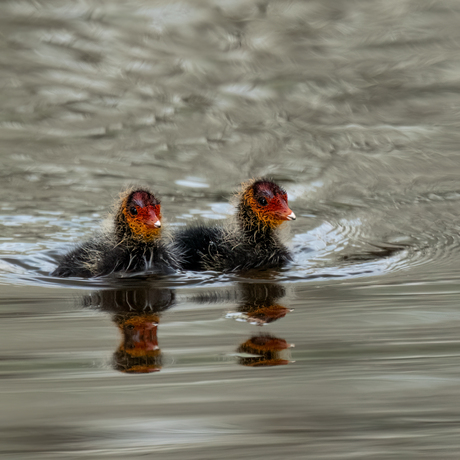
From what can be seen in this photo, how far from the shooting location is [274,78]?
10.9 meters

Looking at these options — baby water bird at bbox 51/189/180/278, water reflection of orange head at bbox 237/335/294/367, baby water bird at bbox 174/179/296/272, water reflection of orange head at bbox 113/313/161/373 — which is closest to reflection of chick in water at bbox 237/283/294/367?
water reflection of orange head at bbox 237/335/294/367

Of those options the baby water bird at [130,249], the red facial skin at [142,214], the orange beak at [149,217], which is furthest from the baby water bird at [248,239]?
the orange beak at [149,217]

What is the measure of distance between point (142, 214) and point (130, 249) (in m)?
0.30

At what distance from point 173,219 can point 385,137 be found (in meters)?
3.24

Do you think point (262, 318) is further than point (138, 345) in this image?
Yes

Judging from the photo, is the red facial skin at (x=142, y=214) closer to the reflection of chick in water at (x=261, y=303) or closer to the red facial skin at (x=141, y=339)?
the reflection of chick in water at (x=261, y=303)

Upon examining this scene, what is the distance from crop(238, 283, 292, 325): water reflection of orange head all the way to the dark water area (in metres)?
0.02

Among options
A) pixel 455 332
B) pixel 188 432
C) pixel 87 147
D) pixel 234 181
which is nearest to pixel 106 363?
pixel 188 432

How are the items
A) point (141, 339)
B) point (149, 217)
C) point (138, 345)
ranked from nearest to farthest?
1. point (138, 345)
2. point (141, 339)
3. point (149, 217)

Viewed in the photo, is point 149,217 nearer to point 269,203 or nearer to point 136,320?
point 269,203

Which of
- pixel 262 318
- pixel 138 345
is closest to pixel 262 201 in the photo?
pixel 262 318

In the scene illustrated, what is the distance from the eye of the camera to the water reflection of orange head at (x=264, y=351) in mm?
3207

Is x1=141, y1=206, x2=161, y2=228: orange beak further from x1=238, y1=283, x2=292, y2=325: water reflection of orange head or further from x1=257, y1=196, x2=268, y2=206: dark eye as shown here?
x1=257, y1=196, x2=268, y2=206: dark eye

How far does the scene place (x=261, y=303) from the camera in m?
4.57
